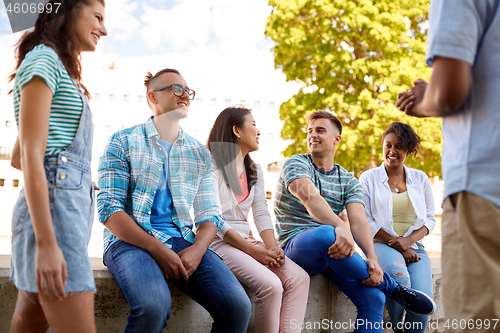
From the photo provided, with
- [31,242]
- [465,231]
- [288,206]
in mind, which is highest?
[465,231]

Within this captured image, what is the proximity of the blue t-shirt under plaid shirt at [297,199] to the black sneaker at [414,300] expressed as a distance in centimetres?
63

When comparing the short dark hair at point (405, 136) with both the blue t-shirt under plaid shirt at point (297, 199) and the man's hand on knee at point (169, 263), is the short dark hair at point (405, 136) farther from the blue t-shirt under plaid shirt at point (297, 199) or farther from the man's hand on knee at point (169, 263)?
the man's hand on knee at point (169, 263)

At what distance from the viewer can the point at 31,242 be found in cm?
A: 116

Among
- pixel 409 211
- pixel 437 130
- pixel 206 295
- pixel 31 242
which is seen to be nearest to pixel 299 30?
pixel 437 130

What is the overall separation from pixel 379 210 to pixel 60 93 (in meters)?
2.46

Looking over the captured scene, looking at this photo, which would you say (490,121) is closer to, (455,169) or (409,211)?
(455,169)

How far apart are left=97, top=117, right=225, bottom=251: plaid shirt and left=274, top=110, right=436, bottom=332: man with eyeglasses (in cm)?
60

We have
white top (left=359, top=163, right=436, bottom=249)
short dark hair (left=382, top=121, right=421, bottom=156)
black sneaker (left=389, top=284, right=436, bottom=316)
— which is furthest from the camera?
short dark hair (left=382, top=121, right=421, bottom=156)

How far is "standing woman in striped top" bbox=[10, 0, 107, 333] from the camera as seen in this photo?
1129mm

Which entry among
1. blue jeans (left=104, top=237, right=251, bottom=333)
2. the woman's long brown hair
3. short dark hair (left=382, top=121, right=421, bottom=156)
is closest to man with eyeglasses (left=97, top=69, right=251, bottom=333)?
blue jeans (left=104, top=237, right=251, bottom=333)

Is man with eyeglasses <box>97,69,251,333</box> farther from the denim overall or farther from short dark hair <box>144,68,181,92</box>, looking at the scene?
the denim overall

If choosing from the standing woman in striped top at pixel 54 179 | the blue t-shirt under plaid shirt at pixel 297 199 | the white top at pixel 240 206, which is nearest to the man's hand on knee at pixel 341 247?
the blue t-shirt under plaid shirt at pixel 297 199

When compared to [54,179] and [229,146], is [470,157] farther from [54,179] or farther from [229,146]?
[229,146]

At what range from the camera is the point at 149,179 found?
2043 millimetres
